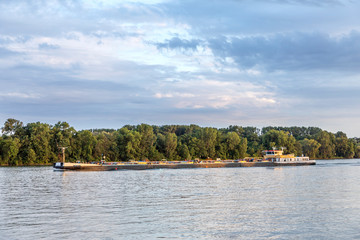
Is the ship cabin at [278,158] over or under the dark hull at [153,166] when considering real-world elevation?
over

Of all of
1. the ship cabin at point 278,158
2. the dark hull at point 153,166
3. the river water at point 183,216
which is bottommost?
the river water at point 183,216

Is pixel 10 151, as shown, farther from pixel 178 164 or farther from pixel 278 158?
pixel 278 158

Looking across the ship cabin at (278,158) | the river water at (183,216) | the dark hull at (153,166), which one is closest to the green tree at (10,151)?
the dark hull at (153,166)

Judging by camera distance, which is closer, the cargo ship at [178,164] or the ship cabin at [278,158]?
the cargo ship at [178,164]

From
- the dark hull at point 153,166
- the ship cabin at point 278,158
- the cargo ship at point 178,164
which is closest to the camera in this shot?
the dark hull at point 153,166

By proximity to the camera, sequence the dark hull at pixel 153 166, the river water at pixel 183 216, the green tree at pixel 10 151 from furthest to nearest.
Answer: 1. the green tree at pixel 10 151
2. the dark hull at pixel 153 166
3. the river water at pixel 183 216

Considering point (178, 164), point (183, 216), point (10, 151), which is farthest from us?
point (10, 151)

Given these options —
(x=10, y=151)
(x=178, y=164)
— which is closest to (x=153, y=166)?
(x=178, y=164)

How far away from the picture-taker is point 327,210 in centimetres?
4191

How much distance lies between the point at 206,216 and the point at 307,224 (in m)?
9.08

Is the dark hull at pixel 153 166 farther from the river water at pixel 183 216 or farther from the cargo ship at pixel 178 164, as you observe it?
the river water at pixel 183 216

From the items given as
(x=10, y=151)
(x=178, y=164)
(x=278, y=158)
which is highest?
(x=10, y=151)

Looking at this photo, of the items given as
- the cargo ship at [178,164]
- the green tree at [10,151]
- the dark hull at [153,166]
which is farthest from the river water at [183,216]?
the green tree at [10,151]

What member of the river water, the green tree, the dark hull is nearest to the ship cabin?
the dark hull
